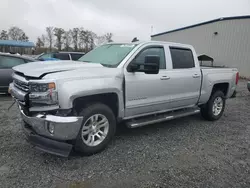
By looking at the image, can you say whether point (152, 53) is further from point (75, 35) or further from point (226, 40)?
point (75, 35)

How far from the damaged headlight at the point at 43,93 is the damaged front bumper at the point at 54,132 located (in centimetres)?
21

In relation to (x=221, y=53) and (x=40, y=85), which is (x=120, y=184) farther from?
(x=221, y=53)

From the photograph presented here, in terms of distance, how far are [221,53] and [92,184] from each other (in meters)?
20.1

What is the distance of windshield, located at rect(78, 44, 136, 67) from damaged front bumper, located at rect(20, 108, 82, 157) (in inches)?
52.8

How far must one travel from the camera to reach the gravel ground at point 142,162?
2967 millimetres

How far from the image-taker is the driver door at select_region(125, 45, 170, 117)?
12.8 ft

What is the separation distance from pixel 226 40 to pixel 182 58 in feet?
55.0

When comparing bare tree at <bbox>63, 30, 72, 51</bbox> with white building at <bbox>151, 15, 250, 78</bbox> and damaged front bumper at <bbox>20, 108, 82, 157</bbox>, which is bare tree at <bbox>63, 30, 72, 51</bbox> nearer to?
white building at <bbox>151, 15, 250, 78</bbox>

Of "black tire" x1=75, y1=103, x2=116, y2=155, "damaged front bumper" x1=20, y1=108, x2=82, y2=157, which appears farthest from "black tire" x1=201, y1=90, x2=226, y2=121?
"damaged front bumper" x1=20, y1=108, x2=82, y2=157

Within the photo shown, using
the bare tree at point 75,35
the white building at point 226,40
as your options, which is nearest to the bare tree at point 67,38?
the bare tree at point 75,35

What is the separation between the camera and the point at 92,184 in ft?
9.45

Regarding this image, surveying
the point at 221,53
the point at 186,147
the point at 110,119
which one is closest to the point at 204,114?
the point at 186,147

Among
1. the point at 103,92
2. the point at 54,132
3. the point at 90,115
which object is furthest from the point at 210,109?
the point at 54,132

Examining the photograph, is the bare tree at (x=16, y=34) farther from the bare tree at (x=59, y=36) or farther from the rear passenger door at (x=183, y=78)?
the rear passenger door at (x=183, y=78)
